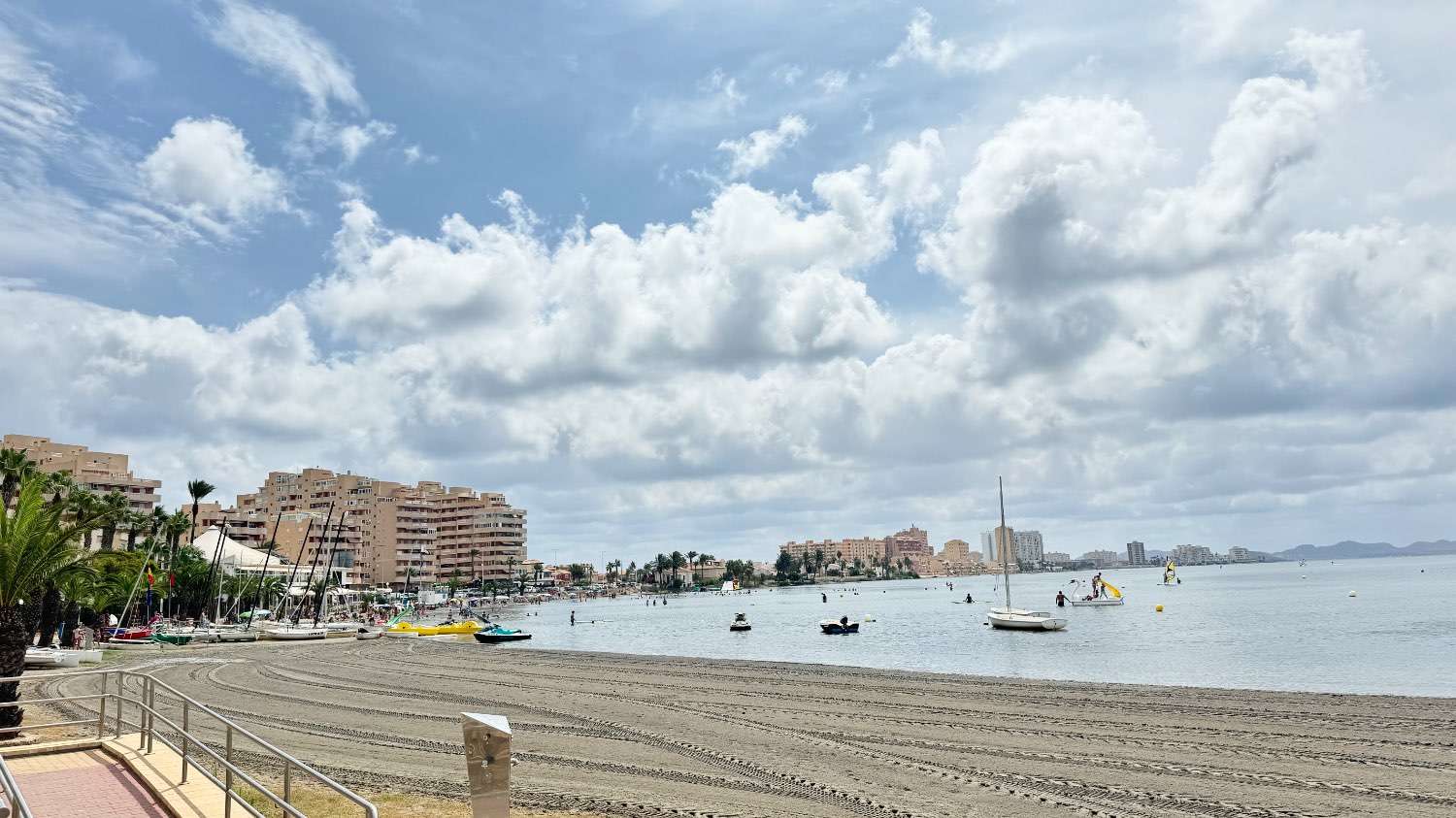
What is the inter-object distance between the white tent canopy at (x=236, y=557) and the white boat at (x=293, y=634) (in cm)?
4198

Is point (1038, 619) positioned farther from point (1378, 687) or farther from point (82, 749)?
point (82, 749)

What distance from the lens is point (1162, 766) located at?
686 inches

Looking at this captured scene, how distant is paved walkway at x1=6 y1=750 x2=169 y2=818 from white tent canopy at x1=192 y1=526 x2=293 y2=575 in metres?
106

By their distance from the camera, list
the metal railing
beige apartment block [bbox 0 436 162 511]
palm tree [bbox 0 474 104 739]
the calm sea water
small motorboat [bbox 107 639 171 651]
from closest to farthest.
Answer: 1. the metal railing
2. palm tree [bbox 0 474 104 739]
3. the calm sea water
4. small motorboat [bbox 107 639 171 651]
5. beige apartment block [bbox 0 436 162 511]

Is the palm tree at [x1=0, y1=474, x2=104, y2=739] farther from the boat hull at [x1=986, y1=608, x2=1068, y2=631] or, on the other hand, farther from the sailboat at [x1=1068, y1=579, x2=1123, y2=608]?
the sailboat at [x1=1068, y1=579, x2=1123, y2=608]

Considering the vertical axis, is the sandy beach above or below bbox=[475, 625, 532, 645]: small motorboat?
above

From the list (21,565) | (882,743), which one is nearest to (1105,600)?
(882,743)

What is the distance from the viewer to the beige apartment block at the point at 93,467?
426 ft

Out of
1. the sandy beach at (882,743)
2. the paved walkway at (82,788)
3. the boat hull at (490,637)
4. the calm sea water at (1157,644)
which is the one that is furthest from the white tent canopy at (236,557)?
the paved walkway at (82,788)

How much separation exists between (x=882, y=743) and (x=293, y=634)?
6193 centimetres

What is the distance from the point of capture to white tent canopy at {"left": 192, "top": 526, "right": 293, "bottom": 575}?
114 metres

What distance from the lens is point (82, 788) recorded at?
11289mm

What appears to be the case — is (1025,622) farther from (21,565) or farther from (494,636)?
(21,565)

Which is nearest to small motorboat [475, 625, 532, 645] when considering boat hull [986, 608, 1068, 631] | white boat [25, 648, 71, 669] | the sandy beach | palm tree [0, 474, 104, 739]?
white boat [25, 648, 71, 669]
